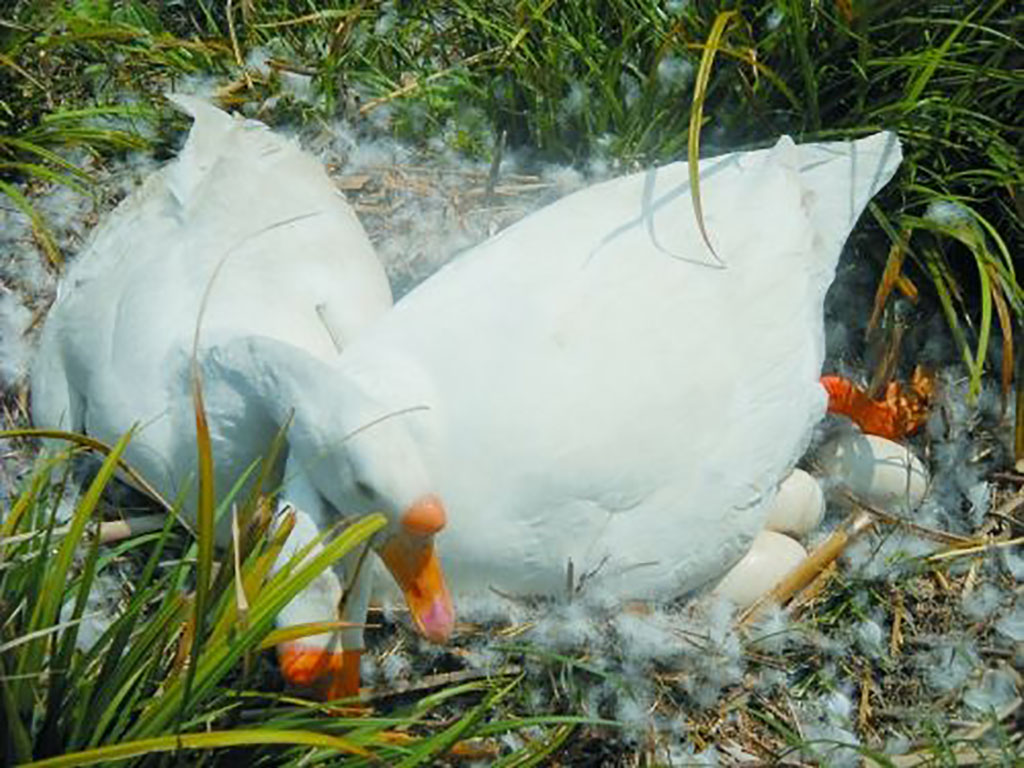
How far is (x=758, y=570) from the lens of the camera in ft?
9.55

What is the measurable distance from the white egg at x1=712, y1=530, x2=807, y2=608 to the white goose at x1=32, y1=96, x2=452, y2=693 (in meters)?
0.67

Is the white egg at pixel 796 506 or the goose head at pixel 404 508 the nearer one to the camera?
the goose head at pixel 404 508

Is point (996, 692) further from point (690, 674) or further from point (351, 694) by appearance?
point (351, 694)

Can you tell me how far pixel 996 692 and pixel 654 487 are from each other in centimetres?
83

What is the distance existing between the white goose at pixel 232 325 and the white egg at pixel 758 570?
0.67 meters

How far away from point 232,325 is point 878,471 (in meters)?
1.37

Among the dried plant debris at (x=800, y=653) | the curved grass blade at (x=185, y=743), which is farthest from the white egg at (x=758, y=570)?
the curved grass blade at (x=185, y=743)

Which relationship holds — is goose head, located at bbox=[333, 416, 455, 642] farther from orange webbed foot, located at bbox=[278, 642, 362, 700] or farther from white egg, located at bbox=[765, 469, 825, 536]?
white egg, located at bbox=[765, 469, 825, 536]

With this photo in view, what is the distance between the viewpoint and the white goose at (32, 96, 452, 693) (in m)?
2.51

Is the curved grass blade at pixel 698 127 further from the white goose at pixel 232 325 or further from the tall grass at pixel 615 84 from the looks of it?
the white goose at pixel 232 325

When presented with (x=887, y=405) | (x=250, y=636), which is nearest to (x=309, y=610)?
(x=250, y=636)

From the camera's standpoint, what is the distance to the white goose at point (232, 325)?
251cm

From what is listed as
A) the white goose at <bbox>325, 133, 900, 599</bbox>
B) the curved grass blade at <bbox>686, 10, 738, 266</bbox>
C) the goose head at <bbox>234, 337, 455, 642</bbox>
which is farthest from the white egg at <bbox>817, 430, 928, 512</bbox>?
the goose head at <bbox>234, 337, 455, 642</bbox>

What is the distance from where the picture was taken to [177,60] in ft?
11.8
